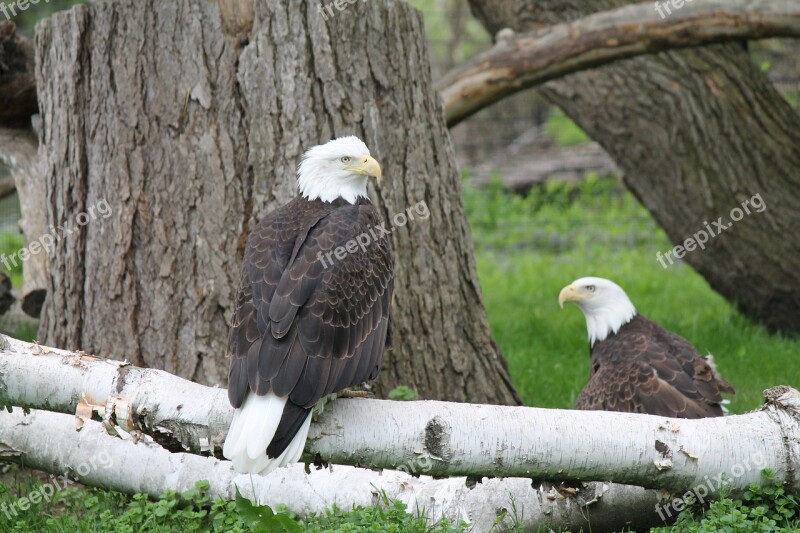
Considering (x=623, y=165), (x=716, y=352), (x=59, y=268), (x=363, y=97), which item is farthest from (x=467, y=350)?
(x=623, y=165)

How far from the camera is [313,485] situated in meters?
3.74

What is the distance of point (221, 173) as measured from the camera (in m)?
4.29

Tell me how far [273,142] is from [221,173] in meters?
0.28

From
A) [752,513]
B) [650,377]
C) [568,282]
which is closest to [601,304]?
[650,377]

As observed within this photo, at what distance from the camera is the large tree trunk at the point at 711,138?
22.0 ft

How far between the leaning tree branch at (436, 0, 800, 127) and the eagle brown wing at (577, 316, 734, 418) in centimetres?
171

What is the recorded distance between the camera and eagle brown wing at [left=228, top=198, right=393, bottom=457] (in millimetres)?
3018

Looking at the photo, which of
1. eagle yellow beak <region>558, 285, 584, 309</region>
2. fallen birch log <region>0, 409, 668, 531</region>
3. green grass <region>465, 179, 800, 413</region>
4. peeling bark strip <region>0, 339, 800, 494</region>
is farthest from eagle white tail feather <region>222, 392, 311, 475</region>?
eagle yellow beak <region>558, 285, 584, 309</region>

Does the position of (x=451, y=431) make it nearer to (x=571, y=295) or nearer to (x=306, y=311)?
(x=306, y=311)

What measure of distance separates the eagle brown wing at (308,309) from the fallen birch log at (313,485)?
58 centimetres

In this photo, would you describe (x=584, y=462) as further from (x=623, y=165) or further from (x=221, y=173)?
(x=623, y=165)

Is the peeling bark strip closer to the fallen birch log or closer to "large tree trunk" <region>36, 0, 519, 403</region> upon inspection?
the fallen birch log

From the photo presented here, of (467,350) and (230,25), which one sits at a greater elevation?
(230,25)

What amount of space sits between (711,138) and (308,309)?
4.51 meters
